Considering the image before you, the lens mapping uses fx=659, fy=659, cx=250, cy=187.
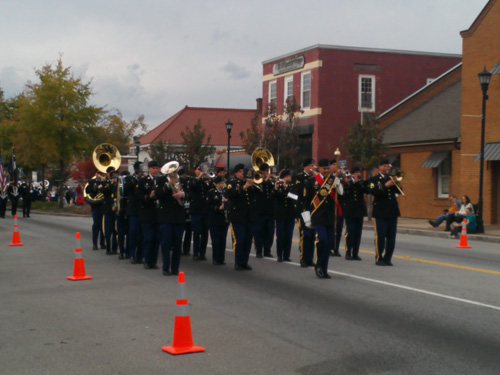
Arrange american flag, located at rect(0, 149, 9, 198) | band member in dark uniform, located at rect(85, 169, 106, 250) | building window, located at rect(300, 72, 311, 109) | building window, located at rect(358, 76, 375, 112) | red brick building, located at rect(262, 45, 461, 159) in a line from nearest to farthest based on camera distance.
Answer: band member in dark uniform, located at rect(85, 169, 106, 250) → american flag, located at rect(0, 149, 9, 198) → red brick building, located at rect(262, 45, 461, 159) → building window, located at rect(300, 72, 311, 109) → building window, located at rect(358, 76, 375, 112)

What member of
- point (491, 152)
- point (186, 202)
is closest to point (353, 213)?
point (186, 202)

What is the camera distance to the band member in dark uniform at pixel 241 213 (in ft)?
41.5

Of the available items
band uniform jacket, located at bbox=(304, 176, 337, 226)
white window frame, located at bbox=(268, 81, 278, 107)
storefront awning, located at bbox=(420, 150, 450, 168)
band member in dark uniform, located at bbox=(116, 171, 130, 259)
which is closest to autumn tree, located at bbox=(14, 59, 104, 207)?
white window frame, located at bbox=(268, 81, 278, 107)

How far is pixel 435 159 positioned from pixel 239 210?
19.4m

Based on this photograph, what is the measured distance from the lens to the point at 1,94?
97.1 m

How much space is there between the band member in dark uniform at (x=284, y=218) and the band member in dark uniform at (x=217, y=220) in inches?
52.4

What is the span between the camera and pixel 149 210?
12859 millimetres

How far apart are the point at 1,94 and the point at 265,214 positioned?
300 ft

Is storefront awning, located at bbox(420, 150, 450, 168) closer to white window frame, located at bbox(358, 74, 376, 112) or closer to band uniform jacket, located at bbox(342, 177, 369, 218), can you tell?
white window frame, located at bbox(358, 74, 376, 112)

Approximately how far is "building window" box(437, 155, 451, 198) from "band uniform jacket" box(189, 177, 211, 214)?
18647mm

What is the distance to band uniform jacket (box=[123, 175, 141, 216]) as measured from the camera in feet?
44.7

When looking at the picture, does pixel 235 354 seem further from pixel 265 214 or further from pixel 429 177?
pixel 429 177

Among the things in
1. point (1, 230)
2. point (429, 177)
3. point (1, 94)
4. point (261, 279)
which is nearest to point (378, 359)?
point (261, 279)

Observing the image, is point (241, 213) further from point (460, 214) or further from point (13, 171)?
point (13, 171)
